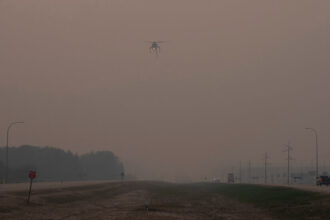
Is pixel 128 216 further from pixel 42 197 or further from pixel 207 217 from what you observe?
pixel 42 197

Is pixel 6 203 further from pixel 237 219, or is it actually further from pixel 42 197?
pixel 237 219

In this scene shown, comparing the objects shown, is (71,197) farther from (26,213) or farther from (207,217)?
(207,217)

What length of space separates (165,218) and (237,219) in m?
7.69

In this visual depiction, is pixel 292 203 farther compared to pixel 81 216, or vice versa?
pixel 292 203

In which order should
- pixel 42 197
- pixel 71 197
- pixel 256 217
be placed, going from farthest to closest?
1. pixel 71 197
2. pixel 42 197
3. pixel 256 217

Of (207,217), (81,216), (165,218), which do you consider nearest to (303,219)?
(207,217)

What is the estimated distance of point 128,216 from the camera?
138ft

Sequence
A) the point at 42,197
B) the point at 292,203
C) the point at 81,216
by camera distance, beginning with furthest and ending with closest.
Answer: the point at 42,197 < the point at 292,203 < the point at 81,216

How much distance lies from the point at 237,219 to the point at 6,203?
24199 mm

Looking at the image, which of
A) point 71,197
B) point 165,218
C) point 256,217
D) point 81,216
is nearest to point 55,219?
point 81,216

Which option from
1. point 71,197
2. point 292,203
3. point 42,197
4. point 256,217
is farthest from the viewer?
point 71,197

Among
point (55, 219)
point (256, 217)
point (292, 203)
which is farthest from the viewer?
point (292, 203)

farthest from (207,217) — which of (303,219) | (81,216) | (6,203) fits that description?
(6,203)

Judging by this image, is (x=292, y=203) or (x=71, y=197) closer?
(x=292, y=203)
